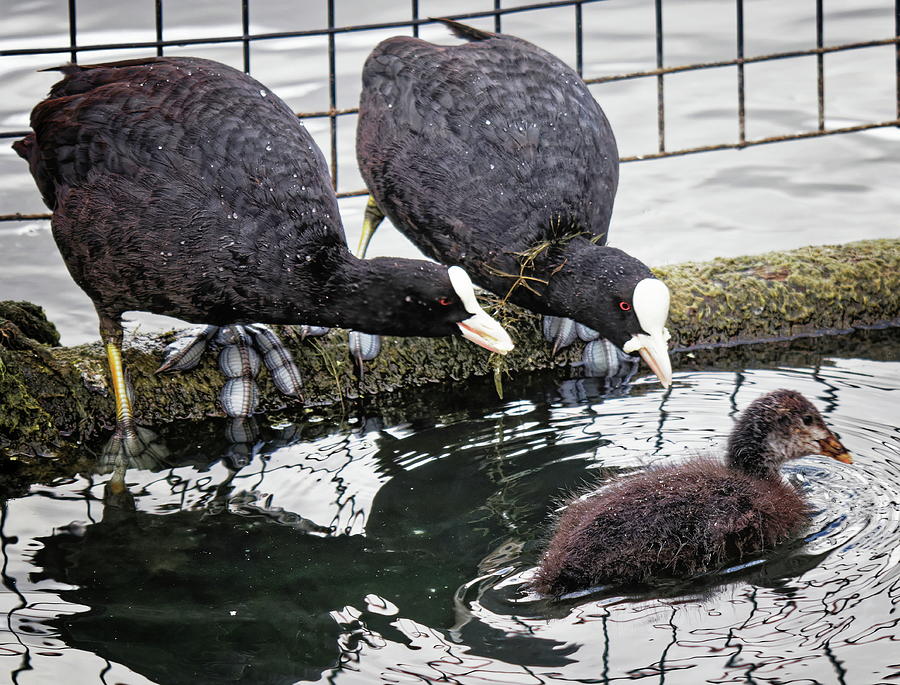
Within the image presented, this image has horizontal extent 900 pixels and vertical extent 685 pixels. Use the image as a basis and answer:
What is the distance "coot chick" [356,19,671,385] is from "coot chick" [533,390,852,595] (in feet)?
1.70

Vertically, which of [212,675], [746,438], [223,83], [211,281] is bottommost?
[212,675]

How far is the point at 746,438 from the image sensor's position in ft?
15.1

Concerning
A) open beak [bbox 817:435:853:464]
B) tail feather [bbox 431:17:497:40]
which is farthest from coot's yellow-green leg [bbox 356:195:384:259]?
open beak [bbox 817:435:853:464]

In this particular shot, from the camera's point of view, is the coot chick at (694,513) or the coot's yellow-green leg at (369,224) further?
the coot's yellow-green leg at (369,224)

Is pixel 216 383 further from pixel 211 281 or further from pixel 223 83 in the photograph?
pixel 223 83

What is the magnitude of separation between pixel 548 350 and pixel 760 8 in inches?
227

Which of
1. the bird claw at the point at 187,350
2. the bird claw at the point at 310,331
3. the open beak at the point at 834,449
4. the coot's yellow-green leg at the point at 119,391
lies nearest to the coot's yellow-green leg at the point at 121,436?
the coot's yellow-green leg at the point at 119,391

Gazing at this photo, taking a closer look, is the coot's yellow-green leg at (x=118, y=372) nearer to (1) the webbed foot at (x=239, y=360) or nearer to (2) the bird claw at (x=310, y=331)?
(1) the webbed foot at (x=239, y=360)

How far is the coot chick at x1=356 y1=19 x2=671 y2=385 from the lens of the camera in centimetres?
512

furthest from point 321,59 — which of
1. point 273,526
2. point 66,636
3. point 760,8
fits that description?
point 66,636

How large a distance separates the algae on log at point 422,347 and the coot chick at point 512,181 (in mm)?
455

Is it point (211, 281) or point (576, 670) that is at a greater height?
point (211, 281)

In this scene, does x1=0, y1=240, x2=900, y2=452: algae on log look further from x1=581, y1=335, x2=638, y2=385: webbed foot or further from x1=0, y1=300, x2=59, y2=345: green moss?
x1=581, y1=335, x2=638, y2=385: webbed foot

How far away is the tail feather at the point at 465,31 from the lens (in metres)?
5.98
